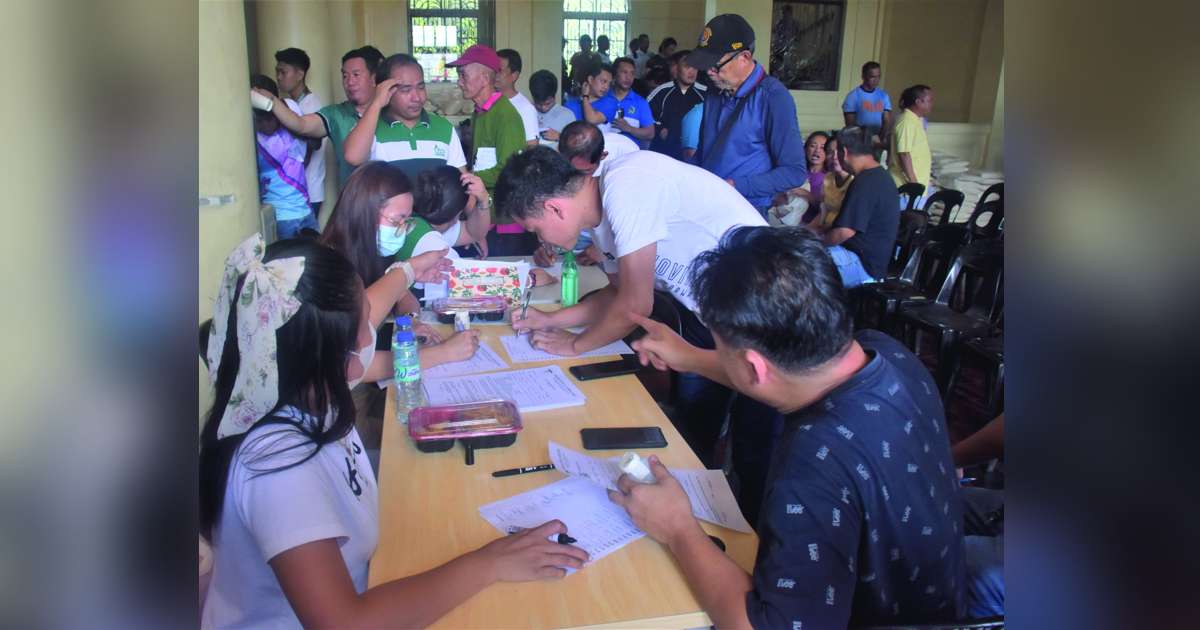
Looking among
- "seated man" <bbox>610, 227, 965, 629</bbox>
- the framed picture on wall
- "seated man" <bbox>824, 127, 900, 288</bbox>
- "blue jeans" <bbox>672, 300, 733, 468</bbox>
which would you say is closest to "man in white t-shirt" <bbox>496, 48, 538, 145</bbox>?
"seated man" <bbox>824, 127, 900, 288</bbox>

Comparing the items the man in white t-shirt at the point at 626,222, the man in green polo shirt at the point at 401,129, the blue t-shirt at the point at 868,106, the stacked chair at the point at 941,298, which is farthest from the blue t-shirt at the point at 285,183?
the blue t-shirt at the point at 868,106

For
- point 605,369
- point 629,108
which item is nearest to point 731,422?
point 605,369

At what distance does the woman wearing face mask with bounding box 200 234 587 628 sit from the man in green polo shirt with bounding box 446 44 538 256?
2186mm

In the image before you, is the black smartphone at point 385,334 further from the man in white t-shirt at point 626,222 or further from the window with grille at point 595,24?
the window with grille at point 595,24

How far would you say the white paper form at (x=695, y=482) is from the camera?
108cm

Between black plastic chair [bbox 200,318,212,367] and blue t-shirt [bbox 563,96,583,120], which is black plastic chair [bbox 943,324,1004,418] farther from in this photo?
blue t-shirt [bbox 563,96,583,120]

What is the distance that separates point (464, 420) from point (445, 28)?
7.57m

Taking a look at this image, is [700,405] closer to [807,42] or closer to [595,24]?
[595,24]

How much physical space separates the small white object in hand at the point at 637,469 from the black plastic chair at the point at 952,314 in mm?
1870

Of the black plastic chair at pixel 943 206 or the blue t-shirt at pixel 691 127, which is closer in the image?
the black plastic chair at pixel 943 206

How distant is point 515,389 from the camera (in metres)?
1.52
